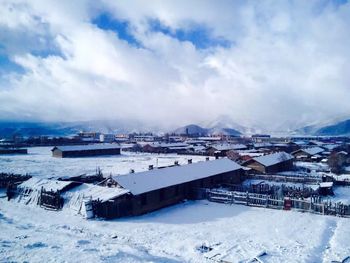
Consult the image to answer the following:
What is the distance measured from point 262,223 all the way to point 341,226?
5.00 meters

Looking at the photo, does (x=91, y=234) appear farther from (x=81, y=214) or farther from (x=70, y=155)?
(x=70, y=155)

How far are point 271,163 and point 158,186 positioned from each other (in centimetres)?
2660

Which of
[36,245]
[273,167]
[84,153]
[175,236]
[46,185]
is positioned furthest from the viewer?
[84,153]

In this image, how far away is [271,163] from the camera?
46.2 metres

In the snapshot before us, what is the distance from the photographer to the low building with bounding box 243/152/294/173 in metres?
45.2

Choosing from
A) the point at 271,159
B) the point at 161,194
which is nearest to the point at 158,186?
the point at 161,194

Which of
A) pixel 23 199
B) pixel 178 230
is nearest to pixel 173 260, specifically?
pixel 178 230

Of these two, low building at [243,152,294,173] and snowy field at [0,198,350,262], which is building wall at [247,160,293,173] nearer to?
low building at [243,152,294,173]

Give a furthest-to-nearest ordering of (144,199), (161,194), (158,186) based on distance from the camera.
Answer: (161,194), (158,186), (144,199)

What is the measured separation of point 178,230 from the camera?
1911 centimetres

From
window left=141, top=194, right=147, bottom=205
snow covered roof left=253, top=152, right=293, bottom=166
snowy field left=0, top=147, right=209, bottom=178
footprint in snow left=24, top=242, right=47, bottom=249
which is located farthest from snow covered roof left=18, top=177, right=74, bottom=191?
snow covered roof left=253, top=152, right=293, bottom=166

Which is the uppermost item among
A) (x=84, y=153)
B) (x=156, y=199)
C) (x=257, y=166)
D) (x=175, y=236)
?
(x=84, y=153)

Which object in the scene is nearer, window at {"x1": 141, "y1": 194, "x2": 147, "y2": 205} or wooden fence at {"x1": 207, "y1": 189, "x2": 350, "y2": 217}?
wooden fence at {"x1": 207, "y1": 189, "x2": 350, "y2": 217}

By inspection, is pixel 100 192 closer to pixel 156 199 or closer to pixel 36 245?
pixel 156 199
